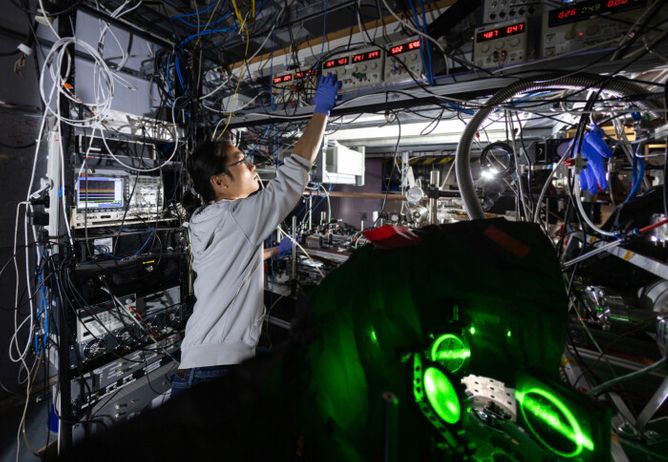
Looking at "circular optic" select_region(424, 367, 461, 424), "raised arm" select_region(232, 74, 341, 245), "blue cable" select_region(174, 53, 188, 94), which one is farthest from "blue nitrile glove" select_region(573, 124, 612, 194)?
"blue cable" select_region(174, 53, 188, 94)

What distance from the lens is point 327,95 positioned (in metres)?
1.52

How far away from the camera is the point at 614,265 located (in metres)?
2.13

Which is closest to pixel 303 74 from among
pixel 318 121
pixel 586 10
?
pixel 318 121

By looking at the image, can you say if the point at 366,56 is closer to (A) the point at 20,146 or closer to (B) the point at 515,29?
(B) the point at 515,29

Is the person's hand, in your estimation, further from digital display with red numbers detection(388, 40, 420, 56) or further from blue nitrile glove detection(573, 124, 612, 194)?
blue nitrile glove detection(573, 124, 612, 194)

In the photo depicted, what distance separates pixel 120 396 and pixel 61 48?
214 cm

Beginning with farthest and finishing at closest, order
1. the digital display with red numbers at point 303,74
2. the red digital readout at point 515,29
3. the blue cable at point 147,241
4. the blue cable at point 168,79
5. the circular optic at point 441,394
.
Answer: the blue cable at point 168,79 → the blue cable at point 147,241 → the digital display with red numbers at point 303,74 → the red digital readout at point 515,29 → the circular optic at point 441,394

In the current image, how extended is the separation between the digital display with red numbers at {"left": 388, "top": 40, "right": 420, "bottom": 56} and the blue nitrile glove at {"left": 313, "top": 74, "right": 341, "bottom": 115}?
30 cm

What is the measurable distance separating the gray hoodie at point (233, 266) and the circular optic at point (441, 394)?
3.16ft

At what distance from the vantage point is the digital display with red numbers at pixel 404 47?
1.39 m

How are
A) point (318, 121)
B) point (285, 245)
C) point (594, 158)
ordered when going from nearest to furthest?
point (318, 121), point (594, 158), point (285, 245)

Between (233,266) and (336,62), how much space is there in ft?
4.02

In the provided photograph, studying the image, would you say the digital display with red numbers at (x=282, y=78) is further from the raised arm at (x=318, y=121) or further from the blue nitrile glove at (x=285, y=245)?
the blue nitrile glove at (x=285, y=245)

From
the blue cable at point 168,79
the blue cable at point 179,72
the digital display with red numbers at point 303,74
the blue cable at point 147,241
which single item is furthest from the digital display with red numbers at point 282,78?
the blue cable at point 147,241
